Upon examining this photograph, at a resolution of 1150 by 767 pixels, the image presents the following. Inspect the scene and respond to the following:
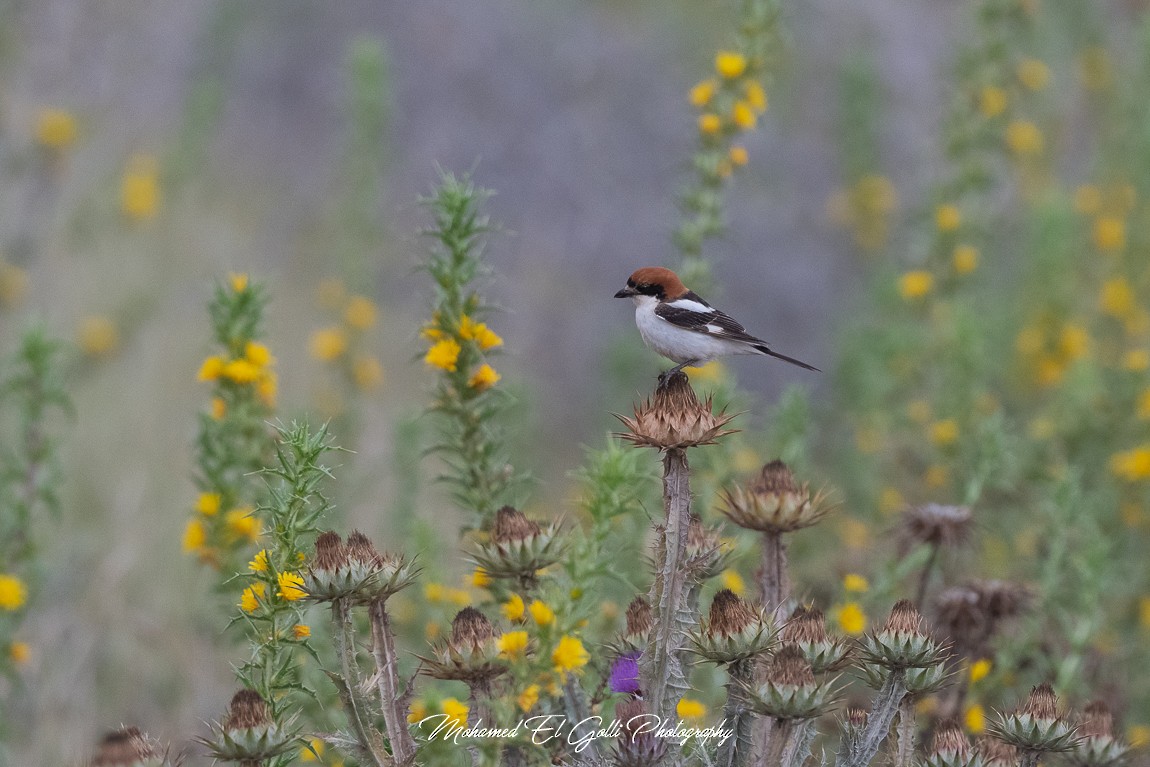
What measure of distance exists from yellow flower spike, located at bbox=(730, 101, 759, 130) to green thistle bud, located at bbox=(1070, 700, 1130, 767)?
2495mm

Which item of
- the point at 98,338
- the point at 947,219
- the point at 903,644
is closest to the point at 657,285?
the point at 903,644

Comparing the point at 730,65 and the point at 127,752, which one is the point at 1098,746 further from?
the point at 730,65

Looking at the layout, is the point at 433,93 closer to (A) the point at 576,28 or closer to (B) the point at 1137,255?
(A) the point at 576,28

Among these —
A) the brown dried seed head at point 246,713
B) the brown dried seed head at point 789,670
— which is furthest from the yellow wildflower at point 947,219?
the brown dried seed head at point 246,713

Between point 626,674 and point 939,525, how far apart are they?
1.26 meters

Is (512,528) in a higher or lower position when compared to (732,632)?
higher

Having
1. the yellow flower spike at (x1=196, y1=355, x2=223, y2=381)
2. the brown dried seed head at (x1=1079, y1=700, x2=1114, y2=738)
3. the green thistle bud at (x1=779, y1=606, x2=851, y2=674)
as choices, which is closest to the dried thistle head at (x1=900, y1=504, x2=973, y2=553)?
the brown dried seed head at (x1=1079, y1=700, x2=1114, y2=738)

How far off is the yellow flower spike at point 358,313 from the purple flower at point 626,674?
483cm

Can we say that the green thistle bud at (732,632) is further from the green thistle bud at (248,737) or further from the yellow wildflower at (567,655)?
the green thistle bud at (248,737)

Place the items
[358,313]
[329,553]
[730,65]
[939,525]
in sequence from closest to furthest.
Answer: [329,553] → [939,525] → [730,65] → [358,313]

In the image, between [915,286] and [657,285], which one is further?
[915,286]

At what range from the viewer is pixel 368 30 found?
12.9m

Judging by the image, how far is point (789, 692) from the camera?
200 centimetres

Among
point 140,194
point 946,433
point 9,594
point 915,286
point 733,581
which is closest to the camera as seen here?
point 9,594
